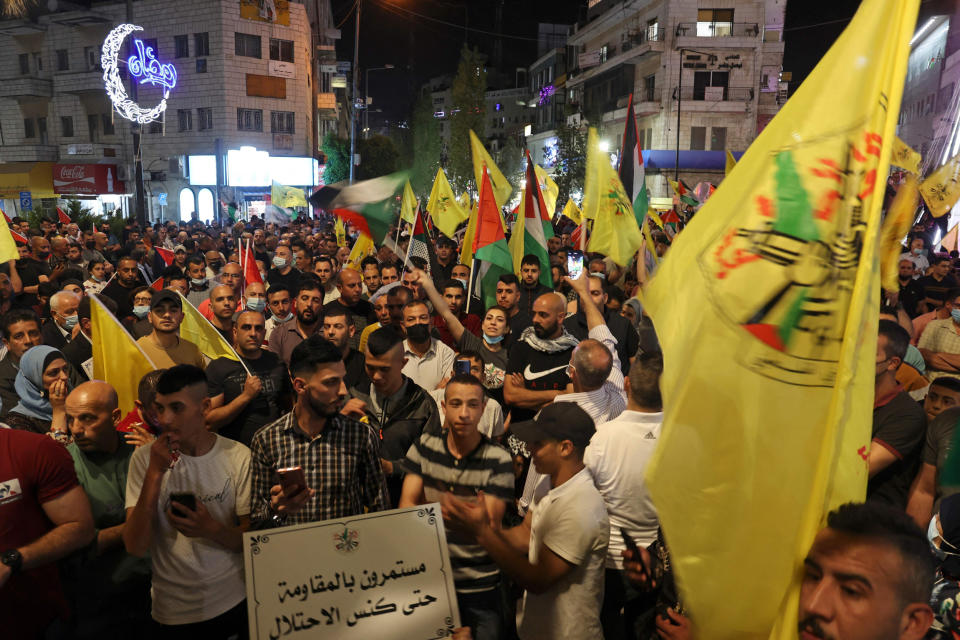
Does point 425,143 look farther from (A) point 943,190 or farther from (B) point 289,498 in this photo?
(B) point 289,498

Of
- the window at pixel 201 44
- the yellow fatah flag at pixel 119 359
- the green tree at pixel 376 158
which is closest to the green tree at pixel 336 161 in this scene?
the green tree at pixel 376 158

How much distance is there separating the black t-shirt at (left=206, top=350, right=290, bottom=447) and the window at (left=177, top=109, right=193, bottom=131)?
4281 cm

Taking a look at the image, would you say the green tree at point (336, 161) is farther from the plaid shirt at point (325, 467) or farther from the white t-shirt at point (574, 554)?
the white t-shirt at point (574, 554)

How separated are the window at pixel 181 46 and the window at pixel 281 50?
479cm

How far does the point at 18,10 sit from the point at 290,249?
556 cm

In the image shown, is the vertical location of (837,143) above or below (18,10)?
below

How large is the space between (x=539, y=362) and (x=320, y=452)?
273 cm

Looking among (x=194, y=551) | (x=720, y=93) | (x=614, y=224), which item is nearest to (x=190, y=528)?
(x=194, y=551)

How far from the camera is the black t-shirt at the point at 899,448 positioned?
4.06m

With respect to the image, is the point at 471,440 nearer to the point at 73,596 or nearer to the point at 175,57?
the point at 73,596

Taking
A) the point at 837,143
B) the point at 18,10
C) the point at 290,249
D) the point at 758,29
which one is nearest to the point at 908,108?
the point at 758,29

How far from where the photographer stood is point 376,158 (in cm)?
5931

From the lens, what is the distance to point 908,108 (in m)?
44.0

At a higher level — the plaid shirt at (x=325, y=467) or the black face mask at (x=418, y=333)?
the black face mask at (x=418, y=333)
